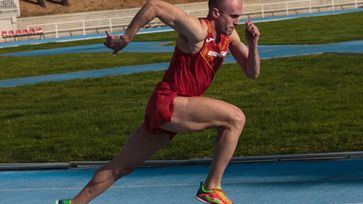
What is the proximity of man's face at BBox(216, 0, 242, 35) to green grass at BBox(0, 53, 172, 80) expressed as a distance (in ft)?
60.9

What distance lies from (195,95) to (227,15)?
1.99ft

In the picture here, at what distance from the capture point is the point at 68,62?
2884 cm

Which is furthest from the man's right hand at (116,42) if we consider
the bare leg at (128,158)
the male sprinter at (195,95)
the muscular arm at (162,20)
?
the bare leg at (128,158)

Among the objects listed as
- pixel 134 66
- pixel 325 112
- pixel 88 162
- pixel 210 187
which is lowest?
pixel 210 187

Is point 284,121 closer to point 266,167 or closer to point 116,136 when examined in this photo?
point 116,136

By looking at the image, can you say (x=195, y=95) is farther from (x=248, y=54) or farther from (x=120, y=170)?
(x=120, y=170)

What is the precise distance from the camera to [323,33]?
33.2m

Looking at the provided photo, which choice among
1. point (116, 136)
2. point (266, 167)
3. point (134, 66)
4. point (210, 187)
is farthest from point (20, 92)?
point (210, 187)

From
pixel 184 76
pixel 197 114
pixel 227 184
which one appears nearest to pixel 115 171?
pixel 197 114

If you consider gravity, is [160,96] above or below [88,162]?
below

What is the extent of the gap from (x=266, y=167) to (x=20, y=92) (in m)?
11.2

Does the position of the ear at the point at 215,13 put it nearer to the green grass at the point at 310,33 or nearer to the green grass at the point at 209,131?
the green grass at the point at 209,131

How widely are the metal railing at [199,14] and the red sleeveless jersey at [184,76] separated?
145 feet

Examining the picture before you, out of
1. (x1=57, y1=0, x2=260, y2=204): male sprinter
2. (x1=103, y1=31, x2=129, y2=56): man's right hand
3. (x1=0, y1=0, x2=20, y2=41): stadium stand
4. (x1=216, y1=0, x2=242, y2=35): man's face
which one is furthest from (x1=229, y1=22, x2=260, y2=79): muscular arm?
(x1=0, y1=0, x2=20, y2=41): stadium stand
